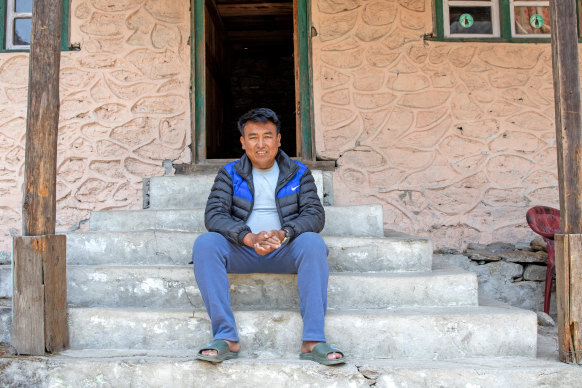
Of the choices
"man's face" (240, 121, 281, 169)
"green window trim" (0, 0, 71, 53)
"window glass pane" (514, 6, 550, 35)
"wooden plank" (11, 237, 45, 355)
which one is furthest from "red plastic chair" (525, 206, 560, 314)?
"green window trim" (0, 0, 71, 53)

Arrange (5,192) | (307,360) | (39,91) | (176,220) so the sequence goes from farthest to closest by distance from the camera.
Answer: (5,192)
(176,220)
(39,91)
(307,360)

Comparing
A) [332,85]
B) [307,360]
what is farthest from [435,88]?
[307,360]

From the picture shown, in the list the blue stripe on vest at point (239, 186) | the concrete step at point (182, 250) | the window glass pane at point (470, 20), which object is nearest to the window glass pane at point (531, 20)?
the window glass pane at point (470, 20)

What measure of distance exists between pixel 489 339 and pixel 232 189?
5.19ft

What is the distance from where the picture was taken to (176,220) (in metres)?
3.37

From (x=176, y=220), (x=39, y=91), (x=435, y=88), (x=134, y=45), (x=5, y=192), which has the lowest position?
(x=176, y=220)

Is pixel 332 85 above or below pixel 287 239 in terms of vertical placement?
above

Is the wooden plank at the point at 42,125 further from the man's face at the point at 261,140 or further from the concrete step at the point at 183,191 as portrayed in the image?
the concrete step at the point at 183,191

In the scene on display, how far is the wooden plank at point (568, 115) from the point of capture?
2.48m

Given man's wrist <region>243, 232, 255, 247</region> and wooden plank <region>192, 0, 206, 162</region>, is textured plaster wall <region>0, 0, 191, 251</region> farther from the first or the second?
man's wrist <region>243, 232, 255, 247</region>

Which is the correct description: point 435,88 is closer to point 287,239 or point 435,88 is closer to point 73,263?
point 287,239

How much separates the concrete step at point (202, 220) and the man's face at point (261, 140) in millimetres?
721

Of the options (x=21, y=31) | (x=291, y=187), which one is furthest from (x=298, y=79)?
(x=21, y=31)

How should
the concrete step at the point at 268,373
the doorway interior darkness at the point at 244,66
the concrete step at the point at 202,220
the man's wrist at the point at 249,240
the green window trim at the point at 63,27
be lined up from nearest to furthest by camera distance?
the concrete step at the point at 268,373, the man's wrist at the point at 249,240, the concrete step at the point at 202,220, the green window trim at the point at 63,27, the doorway interior darkness at the point at 244,66
